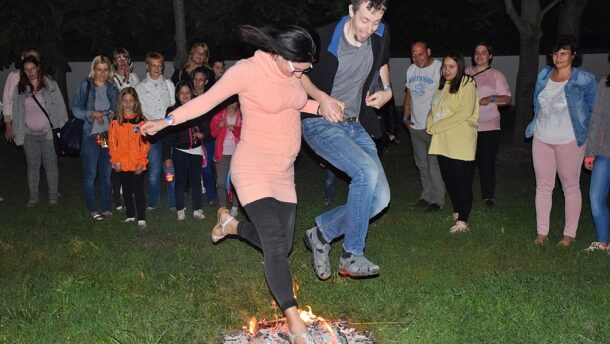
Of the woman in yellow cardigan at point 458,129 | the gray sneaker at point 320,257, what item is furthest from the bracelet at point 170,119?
the woman in yellow cardigan at point 458,129

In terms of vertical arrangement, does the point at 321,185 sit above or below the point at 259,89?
below

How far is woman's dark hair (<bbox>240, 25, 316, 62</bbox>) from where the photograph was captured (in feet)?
17.3

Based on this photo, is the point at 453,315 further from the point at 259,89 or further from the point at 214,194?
the point at 214,194

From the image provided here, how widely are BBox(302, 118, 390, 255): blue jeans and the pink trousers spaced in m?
2.91

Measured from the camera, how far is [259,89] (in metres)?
5.39

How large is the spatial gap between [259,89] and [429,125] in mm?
4450

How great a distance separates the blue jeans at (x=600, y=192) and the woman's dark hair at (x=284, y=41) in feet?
13.1

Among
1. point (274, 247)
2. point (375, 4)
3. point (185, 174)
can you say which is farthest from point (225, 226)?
point (185, 174)

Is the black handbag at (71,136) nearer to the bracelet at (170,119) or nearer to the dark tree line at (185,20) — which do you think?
the dark tree line at (185,20)

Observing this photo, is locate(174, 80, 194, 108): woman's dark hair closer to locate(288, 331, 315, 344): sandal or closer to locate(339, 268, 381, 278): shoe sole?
locate(339, 268, 381, 278): shoe sole

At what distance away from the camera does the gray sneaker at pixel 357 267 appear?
236 inches

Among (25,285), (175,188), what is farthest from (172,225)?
(25,285)

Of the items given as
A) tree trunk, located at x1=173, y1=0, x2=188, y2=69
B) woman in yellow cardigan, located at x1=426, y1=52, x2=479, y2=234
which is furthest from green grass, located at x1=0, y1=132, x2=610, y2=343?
tree trunk, located at x1=173, y1=0, x2=188, y2=69

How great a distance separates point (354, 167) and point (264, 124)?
0.82 metres
